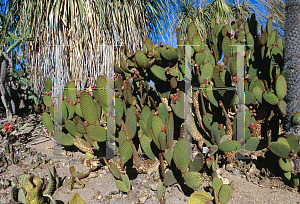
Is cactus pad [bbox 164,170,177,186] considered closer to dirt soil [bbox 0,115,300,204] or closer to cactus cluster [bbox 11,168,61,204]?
dirt soil [bbox 0,115,300,204]

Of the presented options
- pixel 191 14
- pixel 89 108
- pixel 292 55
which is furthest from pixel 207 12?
pixel 89 108

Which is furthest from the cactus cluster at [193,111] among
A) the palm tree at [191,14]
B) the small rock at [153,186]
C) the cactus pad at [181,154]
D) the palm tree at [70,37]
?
the palm tree at [191,14]

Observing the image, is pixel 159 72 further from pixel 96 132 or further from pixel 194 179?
pixel 194 179

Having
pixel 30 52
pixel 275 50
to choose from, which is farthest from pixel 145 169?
pixel 30 52

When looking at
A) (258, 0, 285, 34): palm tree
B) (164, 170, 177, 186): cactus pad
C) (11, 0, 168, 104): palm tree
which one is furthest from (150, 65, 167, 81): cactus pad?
(258, 0, 285, 34): palm tree

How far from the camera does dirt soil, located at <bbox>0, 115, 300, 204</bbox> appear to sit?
144 cm

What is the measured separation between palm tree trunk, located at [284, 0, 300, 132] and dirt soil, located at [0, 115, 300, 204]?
421mm

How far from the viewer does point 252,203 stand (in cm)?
139

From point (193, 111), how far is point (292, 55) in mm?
791

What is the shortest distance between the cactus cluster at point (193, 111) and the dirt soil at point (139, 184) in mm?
82

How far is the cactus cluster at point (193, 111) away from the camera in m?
1.43

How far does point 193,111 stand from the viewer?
1824 mm

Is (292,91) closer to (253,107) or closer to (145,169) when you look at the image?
(253,107)

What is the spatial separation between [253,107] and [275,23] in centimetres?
417
